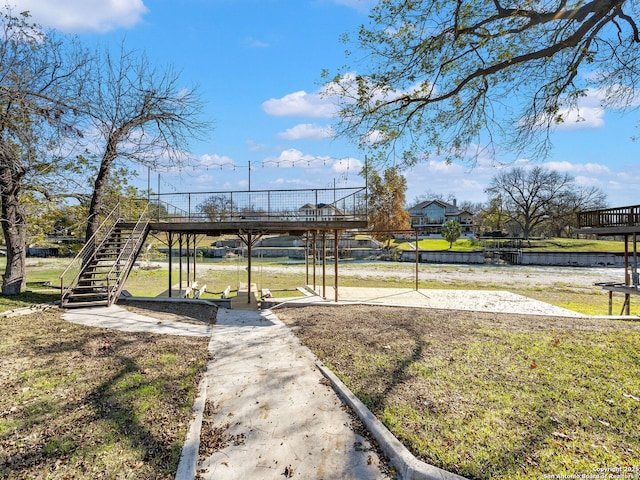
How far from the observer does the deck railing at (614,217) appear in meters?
10.4

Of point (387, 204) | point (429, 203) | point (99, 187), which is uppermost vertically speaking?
point (429, 203)

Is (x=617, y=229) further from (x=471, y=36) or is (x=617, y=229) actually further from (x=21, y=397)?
(x=21, y=397)

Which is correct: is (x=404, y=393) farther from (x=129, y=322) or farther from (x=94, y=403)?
(x=129, y=322)

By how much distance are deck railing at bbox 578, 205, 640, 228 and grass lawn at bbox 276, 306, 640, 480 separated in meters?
4.97

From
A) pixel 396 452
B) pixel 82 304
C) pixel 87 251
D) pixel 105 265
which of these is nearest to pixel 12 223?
pixel 87 251

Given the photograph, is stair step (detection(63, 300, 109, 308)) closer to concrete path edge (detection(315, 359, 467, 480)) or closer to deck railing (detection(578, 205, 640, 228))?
concrete path edge (detection(315, 359, 467, 480))

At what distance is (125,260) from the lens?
10.5 metres

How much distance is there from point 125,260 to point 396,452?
10121mm

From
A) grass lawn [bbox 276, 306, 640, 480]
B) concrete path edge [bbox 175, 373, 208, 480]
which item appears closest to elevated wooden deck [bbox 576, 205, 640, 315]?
grass lawn [bbox 276, 306, 640, 480]

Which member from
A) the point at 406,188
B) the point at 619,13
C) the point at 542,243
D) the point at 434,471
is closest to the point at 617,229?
the point at 619,13

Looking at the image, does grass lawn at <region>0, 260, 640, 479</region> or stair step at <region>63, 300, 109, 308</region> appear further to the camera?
stair step at <region>63, 300, 109, 308</region>

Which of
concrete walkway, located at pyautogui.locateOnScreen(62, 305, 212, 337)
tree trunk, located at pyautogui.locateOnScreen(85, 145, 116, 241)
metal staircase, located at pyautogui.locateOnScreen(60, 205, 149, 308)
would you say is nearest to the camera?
concrete walkway, located at pyautogui.locateOnScreen(62, 305, 212, 337)

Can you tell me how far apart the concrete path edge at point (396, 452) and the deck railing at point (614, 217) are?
10637 mm

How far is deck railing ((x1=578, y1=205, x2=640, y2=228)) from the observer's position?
410 inches
